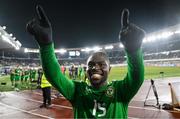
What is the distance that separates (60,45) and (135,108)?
8594 cm

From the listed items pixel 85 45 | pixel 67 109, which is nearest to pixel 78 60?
pixel 85 45

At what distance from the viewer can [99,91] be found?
253 cm

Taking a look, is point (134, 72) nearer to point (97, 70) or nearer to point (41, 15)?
point (97, 70)

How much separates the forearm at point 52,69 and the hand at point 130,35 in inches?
23.9

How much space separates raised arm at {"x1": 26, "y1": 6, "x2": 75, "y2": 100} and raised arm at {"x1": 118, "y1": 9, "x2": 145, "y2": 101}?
1.95ft

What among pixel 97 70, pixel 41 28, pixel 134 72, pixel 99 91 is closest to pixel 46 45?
pixel 41 28

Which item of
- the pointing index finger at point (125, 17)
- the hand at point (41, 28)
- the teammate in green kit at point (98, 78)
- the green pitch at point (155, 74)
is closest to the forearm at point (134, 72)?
the teammate in green kit at point (98, 78)

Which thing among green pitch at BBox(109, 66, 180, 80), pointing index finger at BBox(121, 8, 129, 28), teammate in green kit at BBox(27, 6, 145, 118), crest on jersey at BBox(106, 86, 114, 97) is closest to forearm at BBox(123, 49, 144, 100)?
teammate in green kit at BBox(27, 6, 145, 118)

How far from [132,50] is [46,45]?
713 millimetres

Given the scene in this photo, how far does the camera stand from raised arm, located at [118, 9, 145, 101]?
2.24m

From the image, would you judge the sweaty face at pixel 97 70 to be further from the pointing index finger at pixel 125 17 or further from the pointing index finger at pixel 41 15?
the pointing index finger at pixel 41 15

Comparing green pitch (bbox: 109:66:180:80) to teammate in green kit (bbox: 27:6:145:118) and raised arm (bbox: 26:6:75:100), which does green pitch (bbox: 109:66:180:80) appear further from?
raised arm (bbox: 26:6:75:100)

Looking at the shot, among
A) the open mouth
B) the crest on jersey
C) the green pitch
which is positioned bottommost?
the green pitch

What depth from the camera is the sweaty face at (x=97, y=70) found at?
8.07ft
